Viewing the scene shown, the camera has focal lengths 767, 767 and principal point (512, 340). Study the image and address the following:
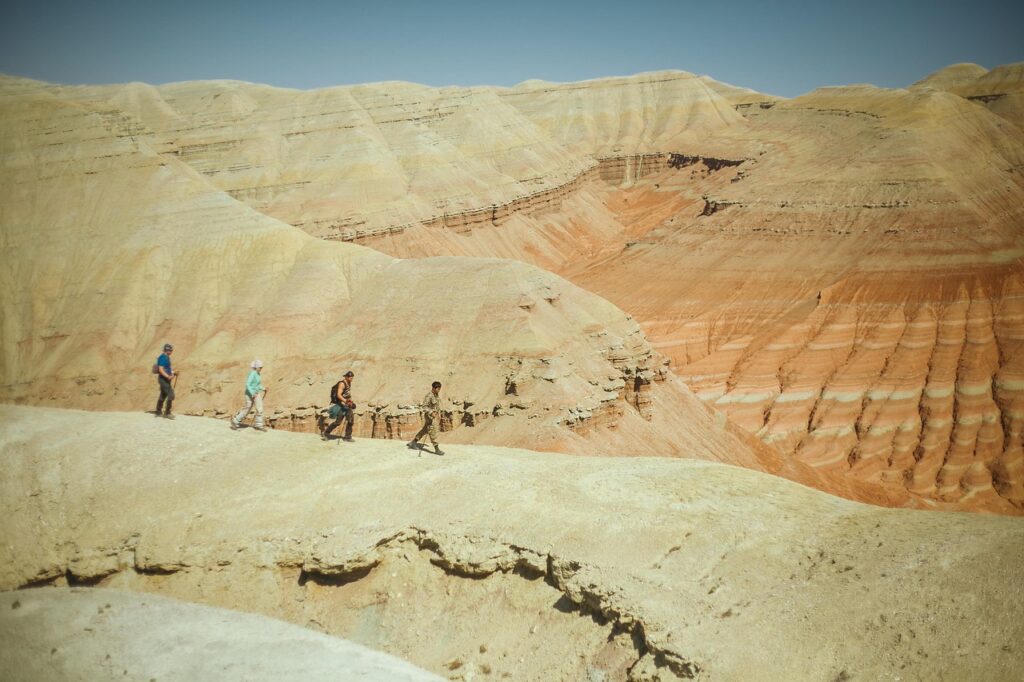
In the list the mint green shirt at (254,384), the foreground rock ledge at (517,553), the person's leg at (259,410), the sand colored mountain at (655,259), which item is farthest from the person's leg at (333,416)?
the sand colored mountain at (655,259)

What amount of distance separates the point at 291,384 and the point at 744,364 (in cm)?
2769

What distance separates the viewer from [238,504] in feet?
49.3

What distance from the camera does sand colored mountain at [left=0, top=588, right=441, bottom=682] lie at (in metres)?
10.0

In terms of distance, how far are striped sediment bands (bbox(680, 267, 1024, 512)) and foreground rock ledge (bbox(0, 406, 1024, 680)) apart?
26.7m

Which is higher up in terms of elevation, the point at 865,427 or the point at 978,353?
the point at 978,353

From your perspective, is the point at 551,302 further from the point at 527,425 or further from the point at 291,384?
the point at 291,384

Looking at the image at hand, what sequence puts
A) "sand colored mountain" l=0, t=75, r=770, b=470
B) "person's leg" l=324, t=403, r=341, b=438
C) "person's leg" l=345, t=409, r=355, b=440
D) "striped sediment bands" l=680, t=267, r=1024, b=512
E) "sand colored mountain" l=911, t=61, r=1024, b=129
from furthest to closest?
"sand colored mountain" l=911, t=61, r=1024, b=129, "striped sediment bands" l=680, t=267, r=1024, b=512, "sand colored mountain" l=0, t=75, r=770, b=470, "person's leg" l=345, t=409, r=355, b=440, "person's leg" l=324, t=403, r=341, b=438

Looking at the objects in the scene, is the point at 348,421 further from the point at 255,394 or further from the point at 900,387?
the point at 900,387

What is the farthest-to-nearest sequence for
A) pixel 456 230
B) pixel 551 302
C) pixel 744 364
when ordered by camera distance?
1. pixel 456 230
2. pixel 744 364
3. pixel 551 302

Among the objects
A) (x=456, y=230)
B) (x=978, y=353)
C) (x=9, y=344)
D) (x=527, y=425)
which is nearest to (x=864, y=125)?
(x=978, y=353)

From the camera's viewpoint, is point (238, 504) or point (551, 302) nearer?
point (238, 504)

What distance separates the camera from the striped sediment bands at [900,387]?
37.9 m

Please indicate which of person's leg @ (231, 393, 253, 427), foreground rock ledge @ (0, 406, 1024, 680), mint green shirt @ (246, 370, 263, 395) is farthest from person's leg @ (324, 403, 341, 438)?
person's leg @ (231, 393, 253, 427)

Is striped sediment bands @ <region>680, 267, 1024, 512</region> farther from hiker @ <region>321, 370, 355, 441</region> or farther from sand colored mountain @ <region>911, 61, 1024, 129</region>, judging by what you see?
sand colored mountain @ <region>911, 61, 1024, 129</region>
